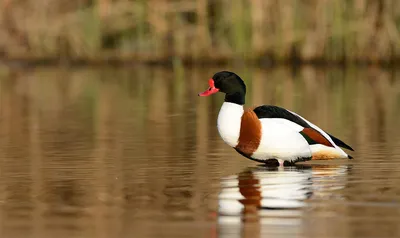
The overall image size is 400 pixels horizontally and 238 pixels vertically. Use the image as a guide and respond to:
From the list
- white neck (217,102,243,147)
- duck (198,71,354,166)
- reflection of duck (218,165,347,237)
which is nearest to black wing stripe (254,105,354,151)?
duck (198,71,354,166)

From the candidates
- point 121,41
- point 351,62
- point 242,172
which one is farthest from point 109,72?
point 242,172

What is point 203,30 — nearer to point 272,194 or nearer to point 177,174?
point 177,174

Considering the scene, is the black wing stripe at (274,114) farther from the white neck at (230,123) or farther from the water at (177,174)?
the water at (177,174)

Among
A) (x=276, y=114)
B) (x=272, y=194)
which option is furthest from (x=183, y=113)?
(x=272, y=194)

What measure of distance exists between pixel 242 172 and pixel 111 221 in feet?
8.09

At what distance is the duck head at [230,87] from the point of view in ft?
31.0

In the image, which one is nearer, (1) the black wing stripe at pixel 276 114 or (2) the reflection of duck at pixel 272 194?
(2) the reflection of duck at pixel 272 194

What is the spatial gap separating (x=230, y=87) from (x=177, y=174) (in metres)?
1.04

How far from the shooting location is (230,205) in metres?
7.23

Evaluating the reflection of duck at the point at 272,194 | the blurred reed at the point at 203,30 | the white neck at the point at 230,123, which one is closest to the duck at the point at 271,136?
the white neck at the point at 230,123

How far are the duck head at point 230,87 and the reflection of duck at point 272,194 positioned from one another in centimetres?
53

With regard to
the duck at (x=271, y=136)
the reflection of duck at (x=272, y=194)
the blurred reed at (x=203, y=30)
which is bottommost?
the reflection of duck at (x=272, y=194)

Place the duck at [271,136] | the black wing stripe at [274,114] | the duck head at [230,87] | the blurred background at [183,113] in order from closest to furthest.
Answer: the blurred background at [183,113]
the duck at [271,136]
the black wing stripe at [274,114]
the duck head at [230,87]

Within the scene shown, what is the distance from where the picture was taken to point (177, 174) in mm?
8781
